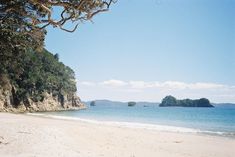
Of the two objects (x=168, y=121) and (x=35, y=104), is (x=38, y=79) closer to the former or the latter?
(x=35, y=104)

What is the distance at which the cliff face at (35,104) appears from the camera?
7081cm

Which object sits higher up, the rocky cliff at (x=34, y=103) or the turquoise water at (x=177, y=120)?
the rocky cliff at (x=34, y=103)

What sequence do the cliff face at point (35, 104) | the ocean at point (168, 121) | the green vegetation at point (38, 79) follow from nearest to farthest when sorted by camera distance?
the ocean at point (168, 121) → the cliff face at point (35, 104) → the green vegetation at point (38, 79)

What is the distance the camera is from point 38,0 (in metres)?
8.39

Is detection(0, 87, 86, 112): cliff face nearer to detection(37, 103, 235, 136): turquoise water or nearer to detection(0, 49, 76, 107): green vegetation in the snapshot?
detection(0, 49, 76, 107): green vegetation

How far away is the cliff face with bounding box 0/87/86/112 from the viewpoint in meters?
70.8

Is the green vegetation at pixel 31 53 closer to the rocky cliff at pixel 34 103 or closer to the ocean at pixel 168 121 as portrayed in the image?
the rocky cliff at pixel 34 103

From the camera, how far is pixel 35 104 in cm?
8500

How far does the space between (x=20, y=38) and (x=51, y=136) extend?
4.60 meters

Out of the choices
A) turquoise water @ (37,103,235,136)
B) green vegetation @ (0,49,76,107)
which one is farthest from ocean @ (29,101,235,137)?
green vegetation @ (0,49,76,107)

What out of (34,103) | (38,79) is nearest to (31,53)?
(38,79)

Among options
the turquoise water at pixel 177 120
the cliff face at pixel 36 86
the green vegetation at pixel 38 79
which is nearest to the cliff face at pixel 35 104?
the cliff face at pixel 36 86

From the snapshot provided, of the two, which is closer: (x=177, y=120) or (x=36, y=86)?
(x=177, y=120)

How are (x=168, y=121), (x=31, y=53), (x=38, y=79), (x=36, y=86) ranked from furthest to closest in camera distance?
1. (x=36, y=86)
2. (x=38, y=79)
3. (x=31, y=53)
4. (x=168, y=121)
